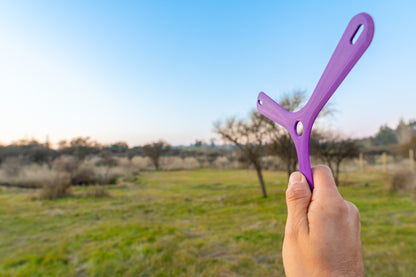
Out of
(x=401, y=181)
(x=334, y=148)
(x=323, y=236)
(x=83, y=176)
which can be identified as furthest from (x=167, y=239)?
(x=334, y=148)

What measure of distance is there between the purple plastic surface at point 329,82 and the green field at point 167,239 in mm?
4873

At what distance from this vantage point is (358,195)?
47.6 feet

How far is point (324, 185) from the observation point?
1.03m

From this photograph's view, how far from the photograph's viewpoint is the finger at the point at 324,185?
100 cm

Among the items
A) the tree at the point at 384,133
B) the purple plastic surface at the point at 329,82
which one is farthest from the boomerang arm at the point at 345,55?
the tree at the point at 384,133

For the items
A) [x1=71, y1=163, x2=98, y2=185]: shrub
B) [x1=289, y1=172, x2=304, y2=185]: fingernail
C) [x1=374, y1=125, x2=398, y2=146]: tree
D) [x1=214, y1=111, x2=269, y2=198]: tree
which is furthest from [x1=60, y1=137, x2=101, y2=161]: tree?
[x1=374, y1=125, x2=398, y2=146]: tree

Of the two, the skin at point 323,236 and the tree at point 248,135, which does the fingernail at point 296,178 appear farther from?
the tree at point 248,135

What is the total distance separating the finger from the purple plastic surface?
7cm

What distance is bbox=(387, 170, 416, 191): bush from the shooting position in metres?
14.6

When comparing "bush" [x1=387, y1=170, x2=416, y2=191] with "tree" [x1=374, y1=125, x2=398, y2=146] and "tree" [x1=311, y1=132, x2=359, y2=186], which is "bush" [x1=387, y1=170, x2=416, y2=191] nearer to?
"tree" [x1=311, y1=132, x2=359, y2=186]

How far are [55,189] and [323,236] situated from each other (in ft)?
58.9

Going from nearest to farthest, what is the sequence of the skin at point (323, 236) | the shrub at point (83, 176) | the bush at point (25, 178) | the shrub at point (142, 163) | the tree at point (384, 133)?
1. the skin at point (323, 236)
2. the bush at point (25, 178)
3. the shrub at point (83, 176)
4. the shrub at point (142, 163)
5. the tree at point (384, 133)

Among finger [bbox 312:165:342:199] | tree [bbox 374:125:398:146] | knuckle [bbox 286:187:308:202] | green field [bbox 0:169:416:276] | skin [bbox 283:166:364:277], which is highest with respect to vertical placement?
tree [bbox 374:125:398:146]

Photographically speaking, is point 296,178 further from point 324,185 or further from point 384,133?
point 384,133
